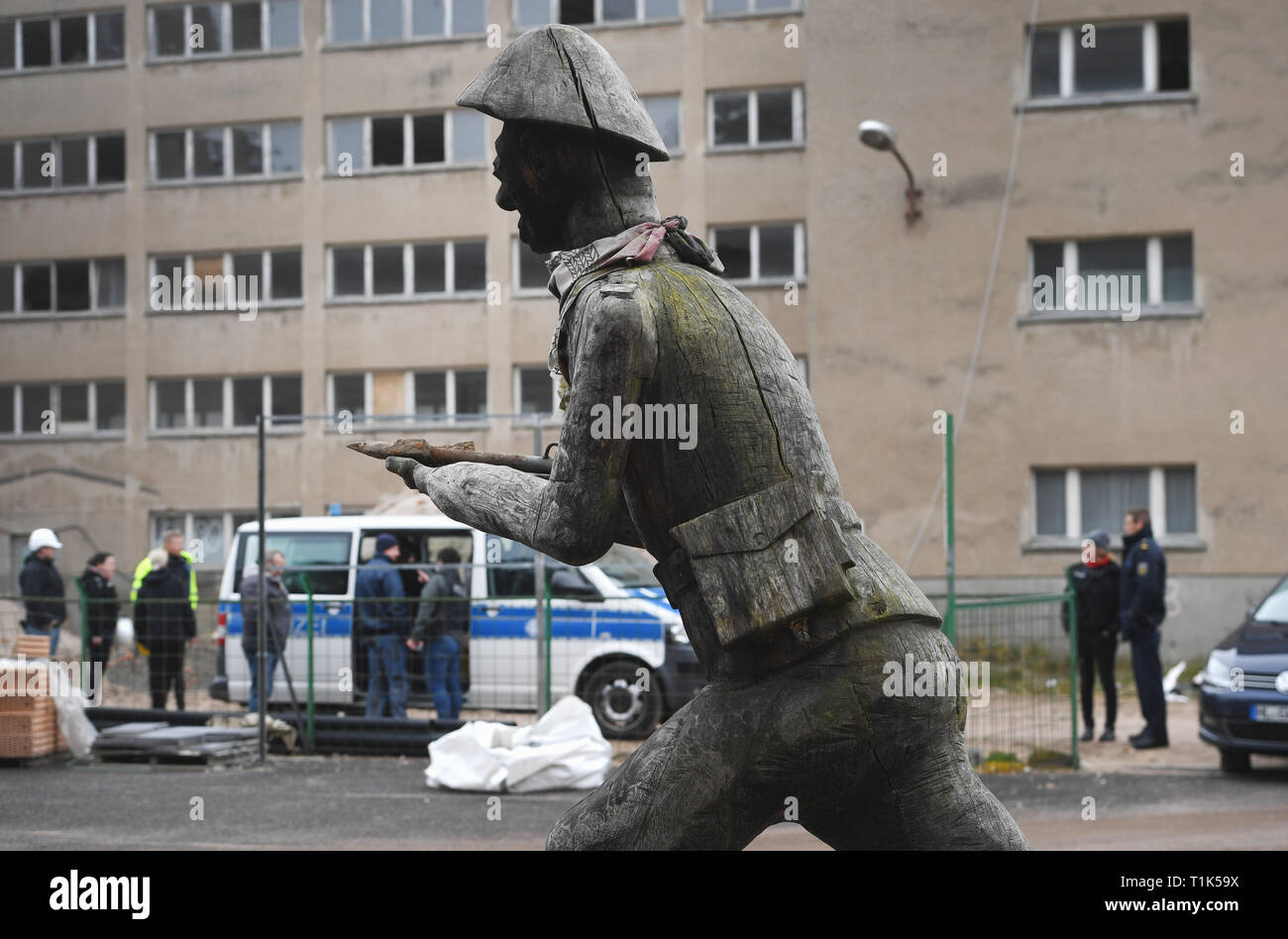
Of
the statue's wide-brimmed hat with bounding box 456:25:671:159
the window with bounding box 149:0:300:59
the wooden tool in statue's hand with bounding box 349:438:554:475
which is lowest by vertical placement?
the wooden tool in statue's hand with bounding box 349:438:554:475

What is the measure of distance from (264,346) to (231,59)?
6221mm

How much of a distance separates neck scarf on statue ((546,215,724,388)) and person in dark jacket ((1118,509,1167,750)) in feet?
35.3

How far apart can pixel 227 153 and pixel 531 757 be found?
80.7ft

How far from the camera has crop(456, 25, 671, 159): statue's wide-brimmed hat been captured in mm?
2598

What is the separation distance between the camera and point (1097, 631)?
13258 mm

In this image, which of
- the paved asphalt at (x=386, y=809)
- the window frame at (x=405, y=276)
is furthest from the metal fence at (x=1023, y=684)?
the window frame at (x=405, y=276)

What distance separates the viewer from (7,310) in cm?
3300

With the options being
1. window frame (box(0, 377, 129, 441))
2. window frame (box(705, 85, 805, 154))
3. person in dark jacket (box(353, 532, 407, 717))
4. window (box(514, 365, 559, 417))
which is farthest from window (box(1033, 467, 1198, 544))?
window frame (box(0, 377, 129, 441))

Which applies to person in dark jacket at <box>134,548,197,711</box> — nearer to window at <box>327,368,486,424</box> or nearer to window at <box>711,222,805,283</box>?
window at <box>327,368,486,424</box>

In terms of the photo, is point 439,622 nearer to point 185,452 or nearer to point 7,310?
point 185,452

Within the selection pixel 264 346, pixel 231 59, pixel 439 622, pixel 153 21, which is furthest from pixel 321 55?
pixel 439 622
